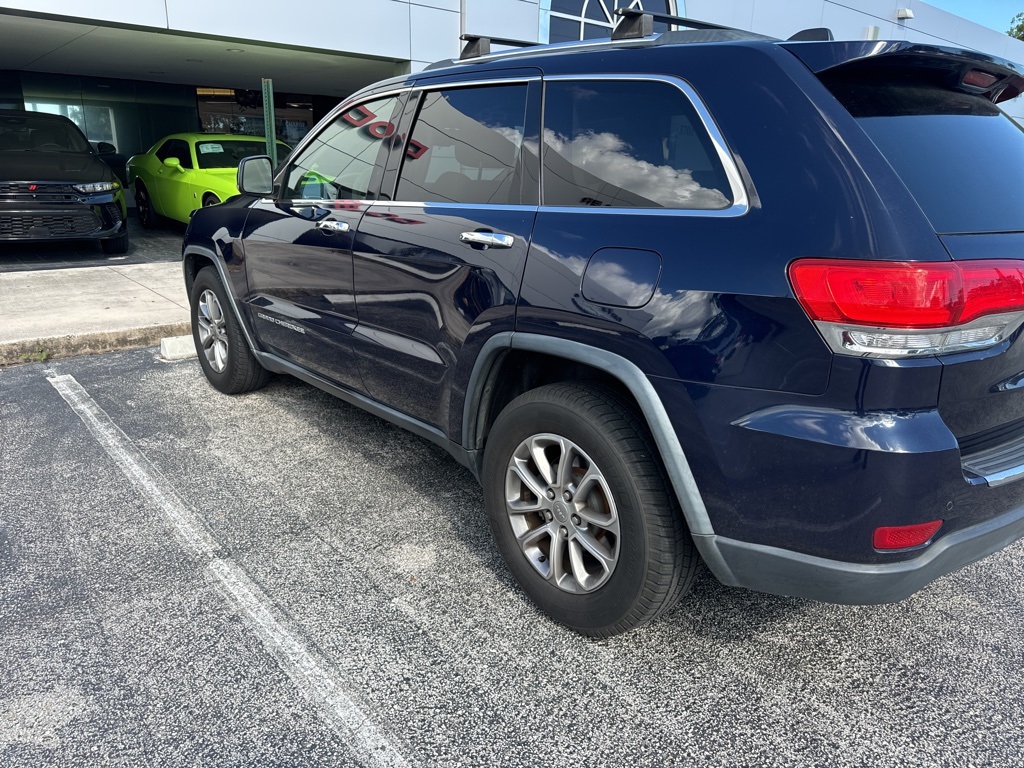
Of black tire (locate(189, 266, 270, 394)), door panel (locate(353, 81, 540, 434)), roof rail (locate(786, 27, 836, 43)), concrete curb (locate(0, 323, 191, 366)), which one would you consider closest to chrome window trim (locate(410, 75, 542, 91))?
door panel (locate(353, 81, 540, 434))

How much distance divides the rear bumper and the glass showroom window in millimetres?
12135

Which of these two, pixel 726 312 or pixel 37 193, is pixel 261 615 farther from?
pixel 37 193

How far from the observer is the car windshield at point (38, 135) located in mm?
10062

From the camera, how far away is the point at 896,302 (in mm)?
1823

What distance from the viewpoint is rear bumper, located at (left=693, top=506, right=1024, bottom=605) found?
1.98 meters

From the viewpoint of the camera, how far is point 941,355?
187 centimetres

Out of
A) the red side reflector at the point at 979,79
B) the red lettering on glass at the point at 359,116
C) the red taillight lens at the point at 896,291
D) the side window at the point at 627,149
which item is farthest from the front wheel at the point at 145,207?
the red taillight lens at the point at 896,291

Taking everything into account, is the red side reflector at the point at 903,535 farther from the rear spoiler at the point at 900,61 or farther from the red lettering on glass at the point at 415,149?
the red lettering on glass at the point at 415,149

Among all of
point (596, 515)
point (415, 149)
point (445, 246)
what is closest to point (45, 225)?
point (415, 149)

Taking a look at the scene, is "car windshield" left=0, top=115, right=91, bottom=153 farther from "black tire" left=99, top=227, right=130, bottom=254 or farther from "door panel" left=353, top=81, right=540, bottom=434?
"door panel" left=353, top=81, right=540, bottom=434

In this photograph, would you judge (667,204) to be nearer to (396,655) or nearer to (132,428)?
(396,655)

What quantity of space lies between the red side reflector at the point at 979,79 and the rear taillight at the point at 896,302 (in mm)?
697

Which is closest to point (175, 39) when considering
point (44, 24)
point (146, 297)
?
point (44, 24)

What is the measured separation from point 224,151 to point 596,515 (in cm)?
1122
